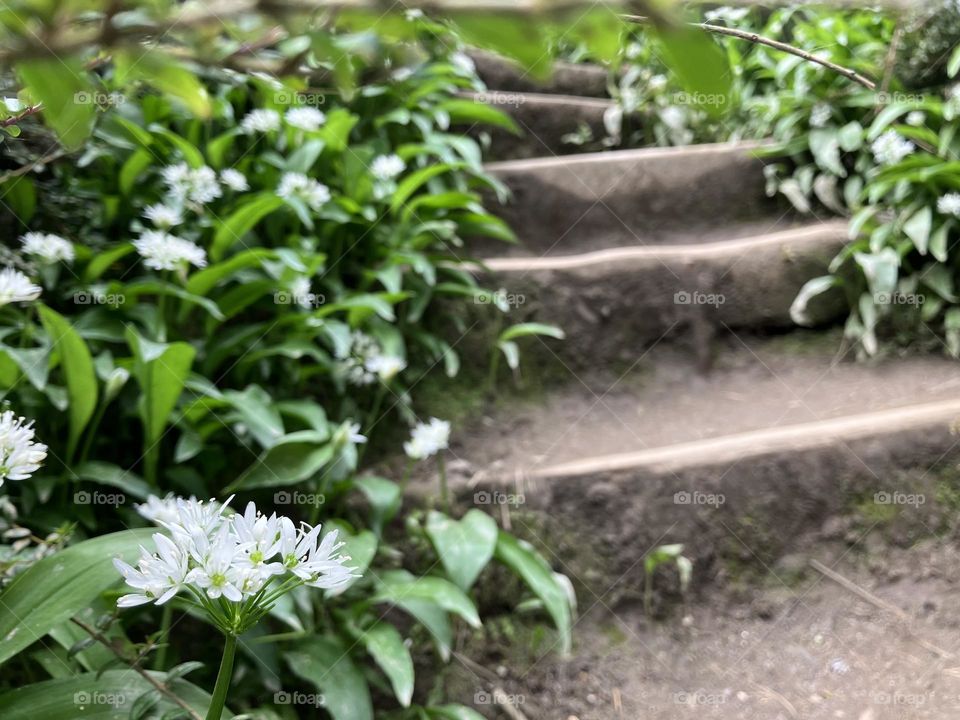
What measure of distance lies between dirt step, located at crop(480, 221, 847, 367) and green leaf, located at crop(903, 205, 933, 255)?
22cm

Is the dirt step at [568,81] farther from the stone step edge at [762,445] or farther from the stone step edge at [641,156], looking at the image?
the stone step edge at [762,445]

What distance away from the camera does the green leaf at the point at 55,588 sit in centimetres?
75

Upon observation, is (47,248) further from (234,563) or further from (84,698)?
(234,563)

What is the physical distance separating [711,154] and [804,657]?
1940mm

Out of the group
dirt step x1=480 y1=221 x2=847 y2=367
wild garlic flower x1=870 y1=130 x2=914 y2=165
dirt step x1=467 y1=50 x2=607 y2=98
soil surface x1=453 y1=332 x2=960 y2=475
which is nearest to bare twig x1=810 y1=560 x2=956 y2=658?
soil surface x1=453 y1=332 x2=960 y2=475

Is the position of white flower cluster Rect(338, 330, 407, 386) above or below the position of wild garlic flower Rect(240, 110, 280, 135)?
below

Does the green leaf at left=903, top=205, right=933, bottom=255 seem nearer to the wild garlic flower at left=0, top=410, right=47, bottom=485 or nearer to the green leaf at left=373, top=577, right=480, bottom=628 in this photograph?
the green leaf at left=373, top=577, right=480, bottom=628

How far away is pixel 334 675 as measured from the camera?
3.64 ft

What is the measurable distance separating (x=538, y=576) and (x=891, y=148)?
6.03ft

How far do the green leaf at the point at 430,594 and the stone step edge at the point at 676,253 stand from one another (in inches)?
45.1

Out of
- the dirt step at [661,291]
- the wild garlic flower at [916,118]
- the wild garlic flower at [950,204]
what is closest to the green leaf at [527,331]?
the dirt step at [661,291]

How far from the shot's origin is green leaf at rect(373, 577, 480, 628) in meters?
1.20

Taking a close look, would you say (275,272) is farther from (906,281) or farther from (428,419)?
(906,281)

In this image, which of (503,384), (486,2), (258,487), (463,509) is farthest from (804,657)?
(486,2)
